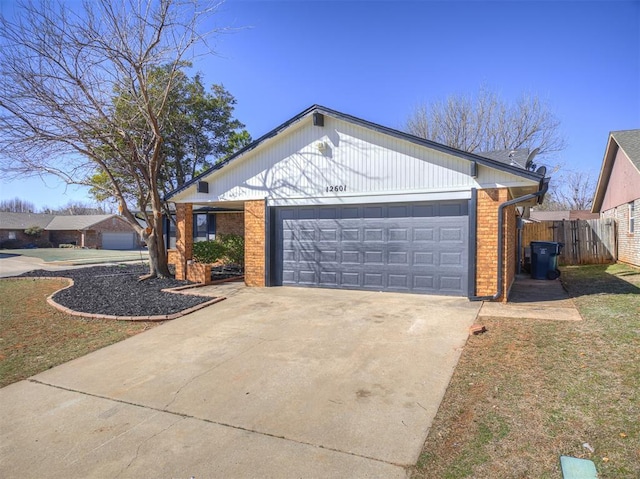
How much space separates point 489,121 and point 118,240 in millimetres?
42560

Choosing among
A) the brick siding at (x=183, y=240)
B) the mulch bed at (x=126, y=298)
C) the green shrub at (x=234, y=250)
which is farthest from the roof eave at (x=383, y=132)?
the green shrub at (x=234, y=250)

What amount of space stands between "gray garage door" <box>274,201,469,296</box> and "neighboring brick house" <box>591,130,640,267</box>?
31.6 feet

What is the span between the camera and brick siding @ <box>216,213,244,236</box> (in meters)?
16.2

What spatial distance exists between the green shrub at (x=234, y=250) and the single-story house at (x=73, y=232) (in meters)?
34.7

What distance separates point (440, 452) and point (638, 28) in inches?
537

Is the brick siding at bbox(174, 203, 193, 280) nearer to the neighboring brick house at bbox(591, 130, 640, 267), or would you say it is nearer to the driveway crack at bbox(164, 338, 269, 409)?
the driveway crack at bbox(164, 338, 269, 409)

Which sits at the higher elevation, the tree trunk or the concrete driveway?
the tree trunk

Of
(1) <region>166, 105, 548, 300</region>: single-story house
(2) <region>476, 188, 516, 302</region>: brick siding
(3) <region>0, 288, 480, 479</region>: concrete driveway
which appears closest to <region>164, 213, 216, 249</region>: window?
(1) <region>166, 105, 548, 300</region>: single-story house

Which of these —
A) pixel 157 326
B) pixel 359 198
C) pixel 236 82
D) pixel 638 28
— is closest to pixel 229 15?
pixel 236 82

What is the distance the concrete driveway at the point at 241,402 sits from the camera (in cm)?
295

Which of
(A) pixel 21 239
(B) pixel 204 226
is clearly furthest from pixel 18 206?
(B) pixel 204 226

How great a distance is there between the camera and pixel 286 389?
4.25m

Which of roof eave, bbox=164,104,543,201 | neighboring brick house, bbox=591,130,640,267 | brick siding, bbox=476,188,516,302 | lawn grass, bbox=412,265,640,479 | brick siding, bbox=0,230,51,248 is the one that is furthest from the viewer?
brick siding, bbox=0,230,51,248

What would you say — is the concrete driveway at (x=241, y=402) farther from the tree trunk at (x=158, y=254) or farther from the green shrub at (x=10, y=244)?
the green shrub at (x=10, y=244)
